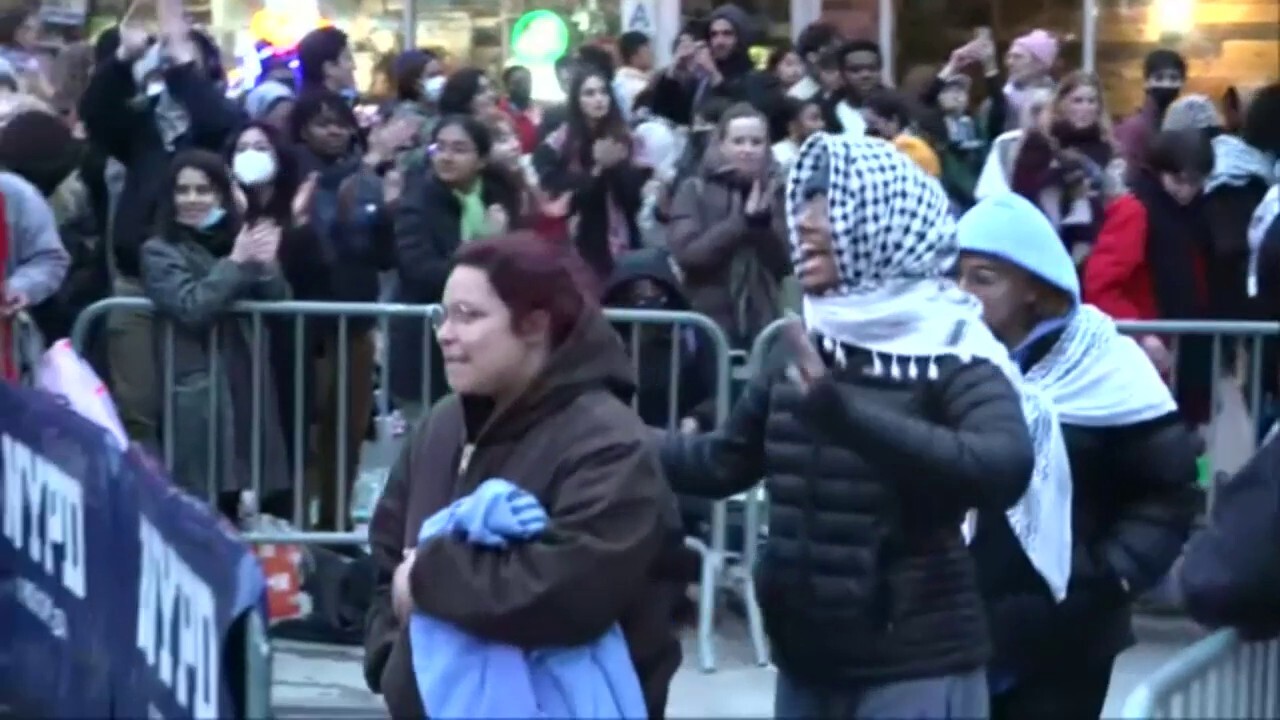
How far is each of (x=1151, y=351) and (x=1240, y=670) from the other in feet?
14.2

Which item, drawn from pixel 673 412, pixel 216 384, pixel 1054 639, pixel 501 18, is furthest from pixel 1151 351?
pixel 501 18

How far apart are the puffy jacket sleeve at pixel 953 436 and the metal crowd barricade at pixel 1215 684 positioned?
421mm

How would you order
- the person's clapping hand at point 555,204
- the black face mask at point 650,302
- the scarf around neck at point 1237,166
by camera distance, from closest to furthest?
the black face mask at point 650,302, the person's clapping hand at point 555,204, the scarf around neck at point 1237,166

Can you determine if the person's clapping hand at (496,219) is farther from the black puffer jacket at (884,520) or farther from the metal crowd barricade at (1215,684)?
the metal crowd barricade at (1215,684)

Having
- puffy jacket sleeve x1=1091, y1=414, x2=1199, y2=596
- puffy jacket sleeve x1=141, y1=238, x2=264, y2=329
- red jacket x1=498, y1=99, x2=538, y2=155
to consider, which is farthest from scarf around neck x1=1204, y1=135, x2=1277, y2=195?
puffy jacket sleeve x1=1091, y1=414, x2=1199, y2=596

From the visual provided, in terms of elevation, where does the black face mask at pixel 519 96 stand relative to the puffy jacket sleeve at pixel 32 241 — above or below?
above

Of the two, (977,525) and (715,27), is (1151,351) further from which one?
(715,27)

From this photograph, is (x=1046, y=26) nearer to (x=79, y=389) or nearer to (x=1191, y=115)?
(x=1191, y=115)

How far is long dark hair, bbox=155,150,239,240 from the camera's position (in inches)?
338

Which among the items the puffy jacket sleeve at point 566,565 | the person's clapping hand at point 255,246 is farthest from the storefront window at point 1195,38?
the puffy jacket sleeve at point 566,565

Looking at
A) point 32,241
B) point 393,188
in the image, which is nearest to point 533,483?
point 32,241

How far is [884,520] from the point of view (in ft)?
14.0

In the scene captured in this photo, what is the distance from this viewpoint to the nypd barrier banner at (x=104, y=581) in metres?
4.86

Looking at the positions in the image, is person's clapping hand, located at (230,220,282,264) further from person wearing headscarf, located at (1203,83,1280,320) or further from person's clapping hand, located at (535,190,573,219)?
person wearing headscarf, located at (1203,83,1280,320)
